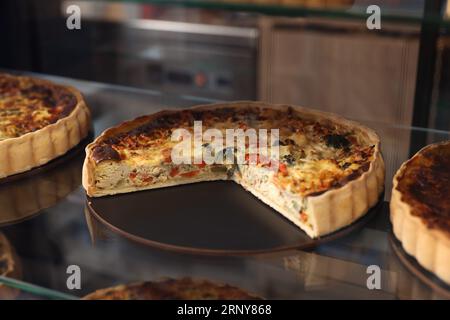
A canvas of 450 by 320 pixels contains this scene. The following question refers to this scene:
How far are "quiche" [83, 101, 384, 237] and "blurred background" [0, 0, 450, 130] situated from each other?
3.56 ft

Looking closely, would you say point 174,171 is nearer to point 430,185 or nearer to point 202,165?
point 202,165

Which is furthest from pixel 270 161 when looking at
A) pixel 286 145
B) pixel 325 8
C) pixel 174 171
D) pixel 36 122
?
pixel 36 122

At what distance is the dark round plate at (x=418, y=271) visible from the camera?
1899 mm

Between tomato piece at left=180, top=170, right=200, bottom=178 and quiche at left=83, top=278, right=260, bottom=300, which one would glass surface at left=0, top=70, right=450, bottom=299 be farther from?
tomato piece at left=180, top=170, right=200, bottom=178

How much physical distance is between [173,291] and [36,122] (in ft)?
4.38

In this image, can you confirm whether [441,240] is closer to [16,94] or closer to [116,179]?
[116,179]

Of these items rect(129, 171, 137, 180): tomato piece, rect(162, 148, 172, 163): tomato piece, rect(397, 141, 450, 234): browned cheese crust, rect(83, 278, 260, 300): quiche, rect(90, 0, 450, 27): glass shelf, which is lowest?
rect(83, 278, 260, 300): quiche

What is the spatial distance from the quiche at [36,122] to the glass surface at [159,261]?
0.21 meters

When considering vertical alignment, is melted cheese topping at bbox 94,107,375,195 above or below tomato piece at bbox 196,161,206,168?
above

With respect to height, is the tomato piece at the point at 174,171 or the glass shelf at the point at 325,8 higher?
the glass shelf at the point at 325,8

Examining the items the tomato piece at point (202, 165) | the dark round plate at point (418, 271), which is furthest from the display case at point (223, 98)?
the tomato piece at point (202, 165)

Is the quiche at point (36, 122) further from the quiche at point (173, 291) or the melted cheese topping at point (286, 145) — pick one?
the quiche at point (173, 291)

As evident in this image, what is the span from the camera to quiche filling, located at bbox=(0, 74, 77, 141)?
114 inches

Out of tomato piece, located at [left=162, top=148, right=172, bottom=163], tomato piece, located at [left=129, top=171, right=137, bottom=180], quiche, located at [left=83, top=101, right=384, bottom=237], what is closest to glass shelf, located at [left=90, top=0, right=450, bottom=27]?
quiche, located at [left=83, top=101, right=384, bottom=237]
